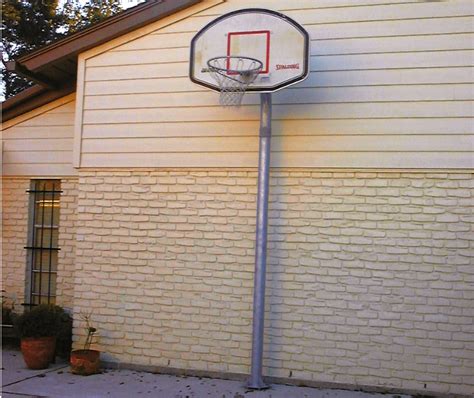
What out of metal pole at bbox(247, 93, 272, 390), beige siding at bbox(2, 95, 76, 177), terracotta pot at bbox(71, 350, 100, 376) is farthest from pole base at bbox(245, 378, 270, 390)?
beige siding at bbox(2, 95, 76, 177)

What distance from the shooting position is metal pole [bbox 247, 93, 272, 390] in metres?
6.73

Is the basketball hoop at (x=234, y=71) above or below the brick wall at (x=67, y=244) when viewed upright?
above

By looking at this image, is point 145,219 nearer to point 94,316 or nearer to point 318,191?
point 94,316

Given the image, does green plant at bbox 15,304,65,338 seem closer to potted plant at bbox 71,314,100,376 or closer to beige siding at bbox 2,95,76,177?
potted plant at bbox 71,314,100,376

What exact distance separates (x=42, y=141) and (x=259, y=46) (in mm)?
4284


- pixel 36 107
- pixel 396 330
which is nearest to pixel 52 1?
pixel 36 107

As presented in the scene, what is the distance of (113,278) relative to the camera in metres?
7.79

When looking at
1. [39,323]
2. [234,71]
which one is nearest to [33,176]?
[39,323]

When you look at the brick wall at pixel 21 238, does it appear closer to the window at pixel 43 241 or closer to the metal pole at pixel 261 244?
the window at pixel 43 241

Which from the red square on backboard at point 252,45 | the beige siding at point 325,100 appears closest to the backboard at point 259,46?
the red square on backboard at point 252,45

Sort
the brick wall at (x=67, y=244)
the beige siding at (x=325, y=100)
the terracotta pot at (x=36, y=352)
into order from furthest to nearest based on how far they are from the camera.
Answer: the brick wall at (x=67, y=244)
the terracotta pot at (x=36, y=352)
the beige siding at (x=325, y=100)

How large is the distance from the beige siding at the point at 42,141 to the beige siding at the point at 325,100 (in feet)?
3.99

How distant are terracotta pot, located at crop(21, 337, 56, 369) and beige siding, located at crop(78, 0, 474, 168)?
7.82 feet

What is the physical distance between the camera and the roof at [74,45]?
300 inches
